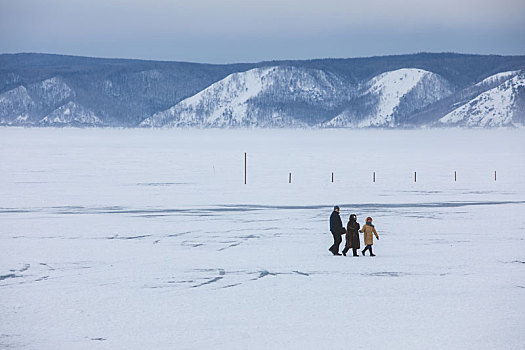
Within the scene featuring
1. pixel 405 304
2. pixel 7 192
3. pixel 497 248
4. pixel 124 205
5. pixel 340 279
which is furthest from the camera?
pixel 7 192

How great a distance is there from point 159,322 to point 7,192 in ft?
75.5

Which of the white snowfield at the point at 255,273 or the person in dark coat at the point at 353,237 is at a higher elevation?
the person in dark coat at the point at 353,237

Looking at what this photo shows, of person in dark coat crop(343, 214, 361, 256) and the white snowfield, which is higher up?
person in dark coat crop(343, 214, 361, 256)

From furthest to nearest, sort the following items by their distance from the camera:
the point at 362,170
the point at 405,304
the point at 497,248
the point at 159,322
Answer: the point at 362,170 → the point at 497,248 → the point at 405,304 → the point at 159,322

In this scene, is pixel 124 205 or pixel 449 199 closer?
pixel 124 205

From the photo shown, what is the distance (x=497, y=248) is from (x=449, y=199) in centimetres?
1201

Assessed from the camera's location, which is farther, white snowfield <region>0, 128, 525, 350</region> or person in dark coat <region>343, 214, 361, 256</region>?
person in dark coat <region>343, 214, 361, 256</region>

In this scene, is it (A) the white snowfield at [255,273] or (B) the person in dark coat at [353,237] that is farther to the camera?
(B) the person in dark coat at [353,237]

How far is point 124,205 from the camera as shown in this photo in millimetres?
28359

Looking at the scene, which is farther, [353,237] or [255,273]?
[353,237]

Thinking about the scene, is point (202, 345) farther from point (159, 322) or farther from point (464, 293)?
point (464, 293)

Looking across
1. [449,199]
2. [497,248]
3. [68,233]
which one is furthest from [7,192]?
[497,248]

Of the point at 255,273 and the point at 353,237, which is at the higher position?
the point at 353,237

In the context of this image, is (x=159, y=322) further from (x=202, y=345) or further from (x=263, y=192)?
(x=263, y=192)
